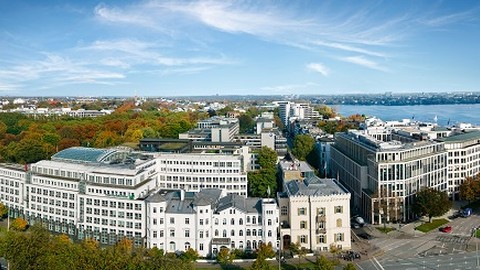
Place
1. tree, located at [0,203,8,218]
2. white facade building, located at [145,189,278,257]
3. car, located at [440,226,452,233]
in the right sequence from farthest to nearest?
tree, located at [0,203,8,218]
car, located at [440,226,452,233]
white facade building, located at [145,189,278,257]

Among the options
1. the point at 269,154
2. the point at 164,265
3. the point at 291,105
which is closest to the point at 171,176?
the point at 269,154

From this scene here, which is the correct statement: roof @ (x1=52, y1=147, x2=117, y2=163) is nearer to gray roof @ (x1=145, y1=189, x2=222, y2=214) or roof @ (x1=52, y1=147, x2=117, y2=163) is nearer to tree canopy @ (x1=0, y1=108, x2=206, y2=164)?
gray roof @ (x1=145, y1=189, x2=222, y2=214)

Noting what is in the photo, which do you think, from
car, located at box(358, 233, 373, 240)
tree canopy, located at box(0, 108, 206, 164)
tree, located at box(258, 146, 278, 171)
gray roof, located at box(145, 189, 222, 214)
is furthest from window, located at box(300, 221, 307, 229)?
tree canopy, located at box(0, 108, 206, 164)

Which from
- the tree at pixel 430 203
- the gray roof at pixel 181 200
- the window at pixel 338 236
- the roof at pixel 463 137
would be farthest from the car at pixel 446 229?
the gray roof at pixel 181 200

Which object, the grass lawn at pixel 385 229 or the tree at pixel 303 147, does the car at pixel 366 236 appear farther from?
the tree at pixel 303 147

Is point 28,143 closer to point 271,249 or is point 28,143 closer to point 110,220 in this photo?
point 110,220

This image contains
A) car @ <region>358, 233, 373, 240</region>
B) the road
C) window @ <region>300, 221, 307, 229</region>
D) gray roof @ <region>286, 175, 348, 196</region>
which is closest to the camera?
the road
